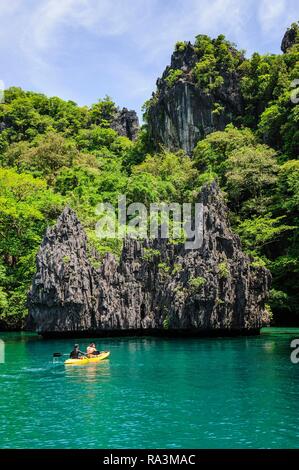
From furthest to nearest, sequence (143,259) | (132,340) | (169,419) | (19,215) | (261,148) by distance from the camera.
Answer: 1. (261,148)
2. (19,215)
3. (143,259)
4. (132,340)
5. (169,419)

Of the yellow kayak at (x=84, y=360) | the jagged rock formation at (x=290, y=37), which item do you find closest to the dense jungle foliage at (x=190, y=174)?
the jagged rock formation at (x=290, y=37)

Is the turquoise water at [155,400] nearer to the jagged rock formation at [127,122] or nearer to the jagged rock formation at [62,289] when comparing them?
the jagged rock formation at [62,289]

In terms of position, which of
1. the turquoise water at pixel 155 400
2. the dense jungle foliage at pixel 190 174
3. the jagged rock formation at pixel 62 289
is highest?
the dense jungle foliage at pixel 190 174

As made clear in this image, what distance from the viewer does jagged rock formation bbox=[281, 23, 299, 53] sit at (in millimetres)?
71562

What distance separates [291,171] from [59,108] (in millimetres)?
49242

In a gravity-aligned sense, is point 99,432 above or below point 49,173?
below

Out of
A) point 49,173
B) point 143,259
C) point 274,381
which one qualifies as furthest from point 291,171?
point 274,381

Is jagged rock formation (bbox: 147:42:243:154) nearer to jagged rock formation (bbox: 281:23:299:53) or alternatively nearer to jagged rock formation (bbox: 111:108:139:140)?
jagged rock formation (bbox: 281:23:299:53)

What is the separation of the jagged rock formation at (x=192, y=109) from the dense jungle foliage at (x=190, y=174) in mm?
1332

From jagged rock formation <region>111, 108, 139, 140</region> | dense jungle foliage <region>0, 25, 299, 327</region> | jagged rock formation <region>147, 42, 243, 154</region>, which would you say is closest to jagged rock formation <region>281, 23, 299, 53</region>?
dense jungle foliage <region>0, 25, 299, 327</region>

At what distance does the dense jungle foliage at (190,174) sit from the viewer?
5028cm
